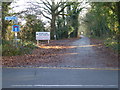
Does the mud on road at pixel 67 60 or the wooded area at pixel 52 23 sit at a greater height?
the wooded area at pixel 52 23

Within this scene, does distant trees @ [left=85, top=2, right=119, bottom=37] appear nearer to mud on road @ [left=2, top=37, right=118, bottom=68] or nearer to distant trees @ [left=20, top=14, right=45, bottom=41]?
mud on road @ [left=2, top=37, right=118, bottom=68]

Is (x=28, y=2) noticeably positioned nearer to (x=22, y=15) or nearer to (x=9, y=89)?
(x=22, y=15)

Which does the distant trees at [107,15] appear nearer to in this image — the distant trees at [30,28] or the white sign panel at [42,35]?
the white sign panel at [42,35]

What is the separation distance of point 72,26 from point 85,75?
41.7 metres

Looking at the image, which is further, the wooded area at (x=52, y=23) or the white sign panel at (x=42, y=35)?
the white sign panel at (x=42, y=35)

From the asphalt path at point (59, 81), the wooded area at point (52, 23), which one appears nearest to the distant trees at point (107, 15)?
the wooded area at point (52, 23)

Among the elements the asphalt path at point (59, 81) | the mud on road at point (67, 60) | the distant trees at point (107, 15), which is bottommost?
the asphalt path at point (59, 81)

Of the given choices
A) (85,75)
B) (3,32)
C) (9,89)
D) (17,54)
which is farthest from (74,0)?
(9,89)

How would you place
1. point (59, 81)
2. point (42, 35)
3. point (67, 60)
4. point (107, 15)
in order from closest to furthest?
point (59, 81) → point (67, 60) → point (107, 15) → point (42, 35)

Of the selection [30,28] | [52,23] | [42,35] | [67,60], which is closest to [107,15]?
[42,35]

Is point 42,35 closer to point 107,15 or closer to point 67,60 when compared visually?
point 107,15

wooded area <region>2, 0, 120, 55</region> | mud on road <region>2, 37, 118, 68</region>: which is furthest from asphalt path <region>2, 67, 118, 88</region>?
wooded area <region>2, 0, 120, 55</region>

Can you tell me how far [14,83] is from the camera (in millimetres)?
→ 6707

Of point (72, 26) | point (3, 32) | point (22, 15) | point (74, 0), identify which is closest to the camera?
point (3, 32)
